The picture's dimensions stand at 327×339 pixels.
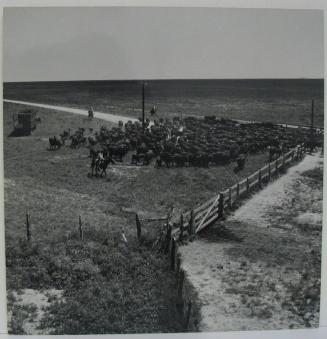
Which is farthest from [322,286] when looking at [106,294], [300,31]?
[300,31]

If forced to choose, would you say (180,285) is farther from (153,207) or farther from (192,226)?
(153,207)

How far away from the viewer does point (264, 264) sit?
348 inches

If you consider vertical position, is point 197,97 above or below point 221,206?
above

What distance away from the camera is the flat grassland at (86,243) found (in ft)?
25.6


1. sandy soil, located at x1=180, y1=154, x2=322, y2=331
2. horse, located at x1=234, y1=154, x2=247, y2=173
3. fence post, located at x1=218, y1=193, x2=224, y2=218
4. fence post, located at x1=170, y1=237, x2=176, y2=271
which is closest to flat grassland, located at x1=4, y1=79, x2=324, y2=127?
horse, located at x1=234, y1=154, x2=247, y2=173

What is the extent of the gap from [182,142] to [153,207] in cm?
276

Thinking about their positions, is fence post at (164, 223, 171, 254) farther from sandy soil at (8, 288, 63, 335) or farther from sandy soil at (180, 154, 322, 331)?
sandy soil at (8, 288, 63, 335)

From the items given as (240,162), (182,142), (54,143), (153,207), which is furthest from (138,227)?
(240,162)

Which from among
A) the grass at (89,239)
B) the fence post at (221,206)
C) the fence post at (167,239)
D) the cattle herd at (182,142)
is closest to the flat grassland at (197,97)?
the cattle herd at (182,142)

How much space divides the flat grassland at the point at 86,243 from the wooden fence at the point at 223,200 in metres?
0.42

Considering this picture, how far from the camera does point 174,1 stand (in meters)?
8.41

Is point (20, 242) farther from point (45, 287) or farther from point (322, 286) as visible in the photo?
point (322, 286)

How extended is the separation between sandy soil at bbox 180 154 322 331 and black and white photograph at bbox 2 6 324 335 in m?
0.03

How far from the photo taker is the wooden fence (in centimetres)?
980
